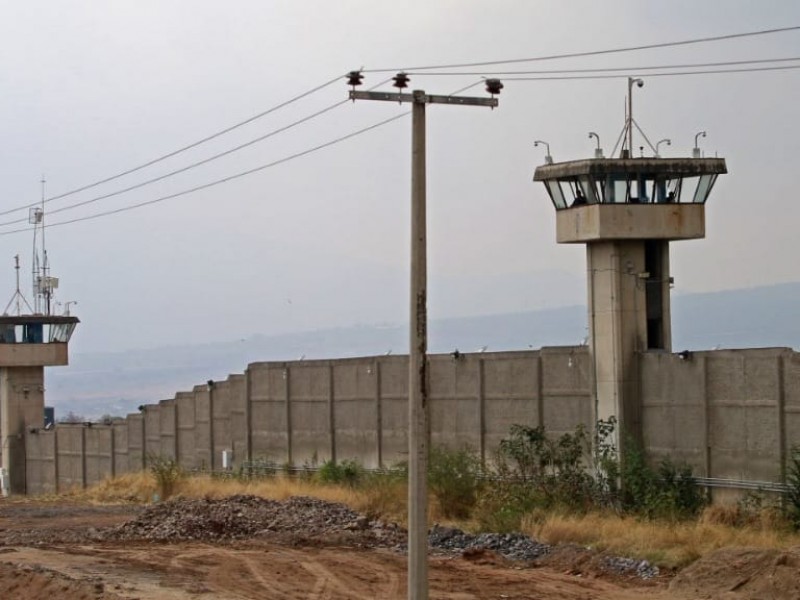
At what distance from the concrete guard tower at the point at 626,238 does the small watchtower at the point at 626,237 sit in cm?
2

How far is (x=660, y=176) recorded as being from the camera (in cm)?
3106

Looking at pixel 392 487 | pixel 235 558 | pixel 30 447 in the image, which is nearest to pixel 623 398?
pixel 392 487

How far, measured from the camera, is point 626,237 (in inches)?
1200

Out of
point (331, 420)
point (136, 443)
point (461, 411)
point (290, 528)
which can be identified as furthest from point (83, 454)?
point (290, 528)

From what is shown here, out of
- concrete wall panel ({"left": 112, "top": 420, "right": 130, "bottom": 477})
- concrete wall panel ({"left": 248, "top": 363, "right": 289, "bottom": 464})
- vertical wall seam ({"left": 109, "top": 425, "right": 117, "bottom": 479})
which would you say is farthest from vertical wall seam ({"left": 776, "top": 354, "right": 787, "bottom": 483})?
vertical wall seam ({"left": 109, "top": 425, "right": 117, "bottom": 479})

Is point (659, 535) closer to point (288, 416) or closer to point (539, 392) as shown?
point (539, 392)

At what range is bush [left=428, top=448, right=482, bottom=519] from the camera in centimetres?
3088

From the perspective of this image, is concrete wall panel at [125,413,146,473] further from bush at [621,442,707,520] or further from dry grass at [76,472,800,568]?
bush at [621,442,707,520]

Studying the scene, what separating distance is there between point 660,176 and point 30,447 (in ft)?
134

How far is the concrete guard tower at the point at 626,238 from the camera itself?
30.2 meters

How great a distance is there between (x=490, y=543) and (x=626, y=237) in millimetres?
7951

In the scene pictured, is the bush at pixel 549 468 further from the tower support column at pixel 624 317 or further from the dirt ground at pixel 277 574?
the dirt ground at pixel 277 574

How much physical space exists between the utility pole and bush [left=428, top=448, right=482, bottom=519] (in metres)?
13.8

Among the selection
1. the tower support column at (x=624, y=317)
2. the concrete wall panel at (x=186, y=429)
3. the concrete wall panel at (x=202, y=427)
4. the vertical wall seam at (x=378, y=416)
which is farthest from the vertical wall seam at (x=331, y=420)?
the tower support column at (x=624, y=317)
